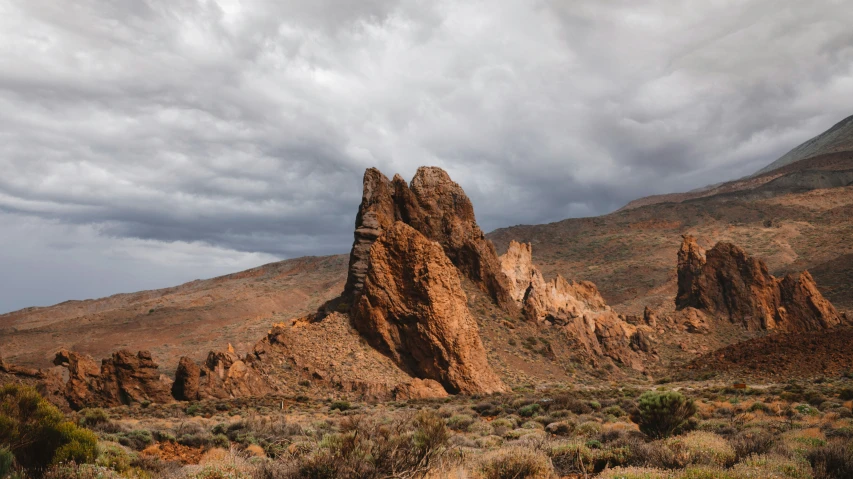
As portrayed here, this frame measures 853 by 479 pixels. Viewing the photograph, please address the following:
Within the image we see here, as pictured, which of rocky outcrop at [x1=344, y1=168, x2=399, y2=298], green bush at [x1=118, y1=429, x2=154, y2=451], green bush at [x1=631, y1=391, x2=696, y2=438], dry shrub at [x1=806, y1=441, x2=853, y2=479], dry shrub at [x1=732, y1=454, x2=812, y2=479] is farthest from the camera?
rocky outcrop at [x1=344, y1=168, x2=399, y2=298]

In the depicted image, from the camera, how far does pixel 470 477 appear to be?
7922 mm

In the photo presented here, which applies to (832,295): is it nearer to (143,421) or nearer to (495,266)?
(495,266)

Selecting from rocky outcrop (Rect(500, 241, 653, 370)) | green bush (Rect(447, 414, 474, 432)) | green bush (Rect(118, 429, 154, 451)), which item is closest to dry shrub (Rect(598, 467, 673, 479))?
green bush (Rect(447, 414, 474, 432))

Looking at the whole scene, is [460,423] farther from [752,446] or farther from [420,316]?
[420,316]

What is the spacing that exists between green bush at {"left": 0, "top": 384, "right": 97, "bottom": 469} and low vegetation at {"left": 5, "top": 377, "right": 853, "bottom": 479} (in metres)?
0.02

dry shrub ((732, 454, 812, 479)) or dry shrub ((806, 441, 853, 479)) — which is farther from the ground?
dry shrub ((732, 454, 812, 479))

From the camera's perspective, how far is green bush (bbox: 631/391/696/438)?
1307 centimetres

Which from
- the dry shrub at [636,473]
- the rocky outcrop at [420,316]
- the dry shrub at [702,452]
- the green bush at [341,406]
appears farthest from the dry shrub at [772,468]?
the rocky outcrop at [420,316]

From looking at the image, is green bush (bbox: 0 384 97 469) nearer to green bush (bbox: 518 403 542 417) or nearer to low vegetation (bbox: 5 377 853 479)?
low vegetation (bbox: 5 377 853 479)

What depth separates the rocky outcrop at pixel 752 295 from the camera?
47.8 m

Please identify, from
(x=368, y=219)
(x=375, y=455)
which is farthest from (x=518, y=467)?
(x=368, y=219)

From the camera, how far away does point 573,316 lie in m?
44.3

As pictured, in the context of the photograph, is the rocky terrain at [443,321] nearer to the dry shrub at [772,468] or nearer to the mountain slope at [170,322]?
the mountain slope at [170,322]

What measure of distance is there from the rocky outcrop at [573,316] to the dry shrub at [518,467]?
32071mm
